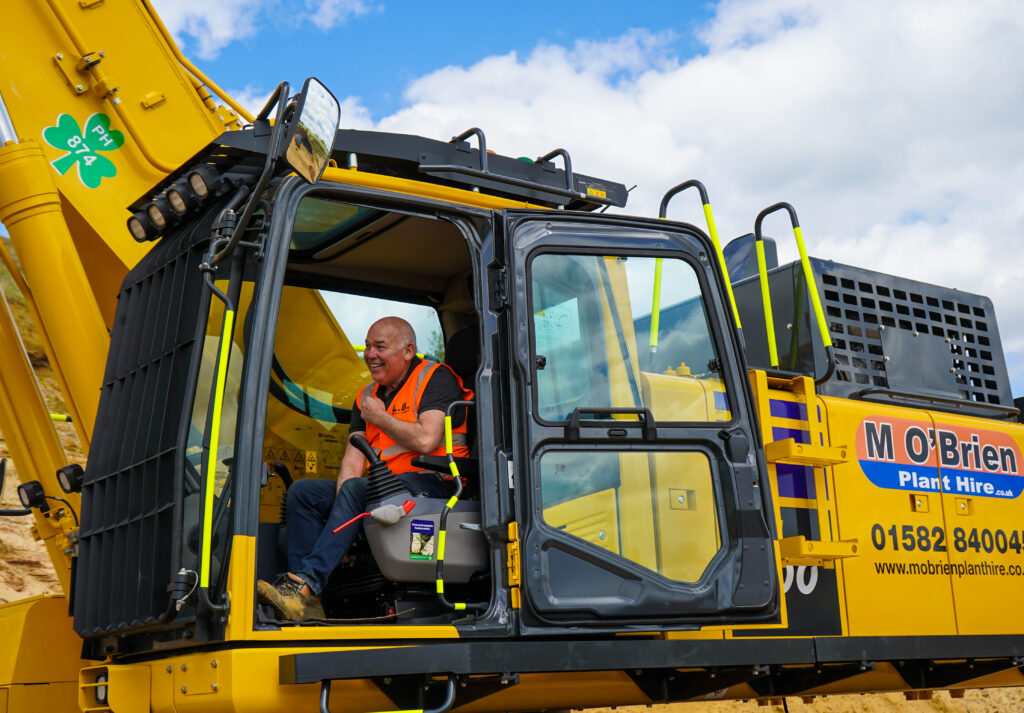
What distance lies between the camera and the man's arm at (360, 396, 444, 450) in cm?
438

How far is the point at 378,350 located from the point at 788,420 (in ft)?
5.97

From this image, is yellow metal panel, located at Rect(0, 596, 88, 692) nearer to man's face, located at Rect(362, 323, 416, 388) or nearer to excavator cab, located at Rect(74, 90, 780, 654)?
excavator cab, located at Rect(74, 90, 780, 654)

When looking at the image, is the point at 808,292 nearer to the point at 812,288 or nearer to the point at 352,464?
the point at 812,288

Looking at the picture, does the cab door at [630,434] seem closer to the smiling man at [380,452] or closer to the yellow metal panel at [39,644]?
the smiling man at [380,452]

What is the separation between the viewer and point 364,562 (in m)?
4.43

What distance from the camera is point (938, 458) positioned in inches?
209

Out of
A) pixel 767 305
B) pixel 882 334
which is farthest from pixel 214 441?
pixel 882 334

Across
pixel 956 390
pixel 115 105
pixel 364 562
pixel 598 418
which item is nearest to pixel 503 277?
pixel 598 418

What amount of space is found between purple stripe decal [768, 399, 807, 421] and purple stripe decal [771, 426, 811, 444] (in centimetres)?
5

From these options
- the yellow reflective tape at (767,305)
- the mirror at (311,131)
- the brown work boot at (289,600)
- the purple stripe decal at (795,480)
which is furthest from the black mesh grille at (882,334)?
the mirror at (311,131)

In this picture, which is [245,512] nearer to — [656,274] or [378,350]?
[378,350]

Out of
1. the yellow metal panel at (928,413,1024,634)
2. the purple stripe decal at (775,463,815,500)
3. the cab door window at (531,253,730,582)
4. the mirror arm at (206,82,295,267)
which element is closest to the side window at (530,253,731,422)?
the cab door window at (531,253,730,582)

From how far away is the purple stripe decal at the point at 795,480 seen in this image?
4781 mm

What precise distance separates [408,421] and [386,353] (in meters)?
0.45
